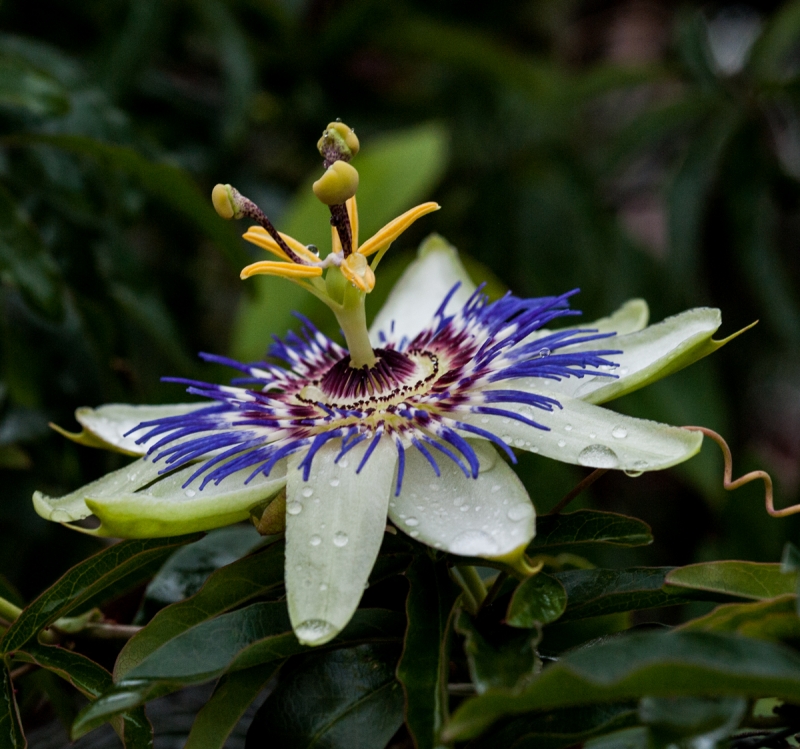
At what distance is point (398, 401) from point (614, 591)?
1.02 feet

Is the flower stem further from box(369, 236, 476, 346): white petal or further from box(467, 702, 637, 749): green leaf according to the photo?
box(467, 702, 637, 749): green leaf

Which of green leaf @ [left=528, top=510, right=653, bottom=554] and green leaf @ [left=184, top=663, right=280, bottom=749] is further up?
green leaf @ [left=528, top=510, right=653, bottom=554]

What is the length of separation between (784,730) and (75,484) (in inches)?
42.3

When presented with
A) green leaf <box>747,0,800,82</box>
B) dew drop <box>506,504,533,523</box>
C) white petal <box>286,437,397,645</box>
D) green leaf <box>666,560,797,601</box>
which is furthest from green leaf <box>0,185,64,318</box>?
green leaf <box>747,0,800,82</box>

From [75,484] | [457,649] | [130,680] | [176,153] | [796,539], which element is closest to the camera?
[130,680]

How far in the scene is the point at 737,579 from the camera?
71 centimetres

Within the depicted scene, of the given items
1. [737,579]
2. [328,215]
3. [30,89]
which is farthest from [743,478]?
[328,215]

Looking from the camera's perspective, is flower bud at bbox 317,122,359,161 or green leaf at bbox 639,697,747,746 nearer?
green leaf at bbox 639,697,747,746

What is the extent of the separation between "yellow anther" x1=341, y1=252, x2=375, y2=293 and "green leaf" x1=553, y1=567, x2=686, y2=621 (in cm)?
37

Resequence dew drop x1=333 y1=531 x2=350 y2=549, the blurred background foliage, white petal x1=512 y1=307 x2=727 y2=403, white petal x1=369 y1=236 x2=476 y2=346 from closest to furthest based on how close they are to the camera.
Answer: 1. dew drop x1=333 y1=531 x2=350 y2=549
2. white petal x1=512 y1=307 x2=727 y2=403
3. white petal x1=369 y1=236 x2=476 y2=346
4. the blurred background foliage

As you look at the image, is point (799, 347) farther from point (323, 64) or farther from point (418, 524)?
→ point (418, 524)

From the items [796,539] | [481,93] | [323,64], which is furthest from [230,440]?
[481,93]

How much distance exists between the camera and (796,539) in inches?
70.9

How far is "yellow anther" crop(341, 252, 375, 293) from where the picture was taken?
0.96 meters
